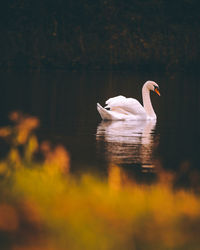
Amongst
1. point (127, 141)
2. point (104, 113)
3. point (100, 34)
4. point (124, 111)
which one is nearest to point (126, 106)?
point (124, 111)

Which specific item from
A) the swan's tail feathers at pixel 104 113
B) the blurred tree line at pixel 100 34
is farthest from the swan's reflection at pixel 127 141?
the blurred tree line at pixel 100 34

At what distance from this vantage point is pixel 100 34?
4647cm

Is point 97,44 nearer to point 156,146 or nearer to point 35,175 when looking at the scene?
point 156,146

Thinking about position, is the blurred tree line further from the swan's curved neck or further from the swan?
the swan

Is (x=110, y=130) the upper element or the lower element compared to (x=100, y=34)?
lower

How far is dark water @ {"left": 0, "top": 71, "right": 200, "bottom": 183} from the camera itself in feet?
29.6

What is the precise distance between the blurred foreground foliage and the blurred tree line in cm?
3463

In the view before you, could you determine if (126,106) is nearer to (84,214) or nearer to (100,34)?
(84,214)

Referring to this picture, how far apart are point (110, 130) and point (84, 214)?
8.00 m

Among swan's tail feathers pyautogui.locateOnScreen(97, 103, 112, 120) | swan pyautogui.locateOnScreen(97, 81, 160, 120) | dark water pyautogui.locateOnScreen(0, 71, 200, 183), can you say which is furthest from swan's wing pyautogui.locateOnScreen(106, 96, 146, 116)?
dark water pyautogui.locateOnScreen(0, 71, 200, 183)

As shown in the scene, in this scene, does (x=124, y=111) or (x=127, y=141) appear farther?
(x=124, y=111)

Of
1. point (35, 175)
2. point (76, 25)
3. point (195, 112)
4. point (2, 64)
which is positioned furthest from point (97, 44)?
point (35, 175)

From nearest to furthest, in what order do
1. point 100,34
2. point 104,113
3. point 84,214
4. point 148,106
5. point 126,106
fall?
point 84,214 → point 104,113 → point 126,106 → point 148,106 → point 100,34

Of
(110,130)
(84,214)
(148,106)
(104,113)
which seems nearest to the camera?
(84,214)
